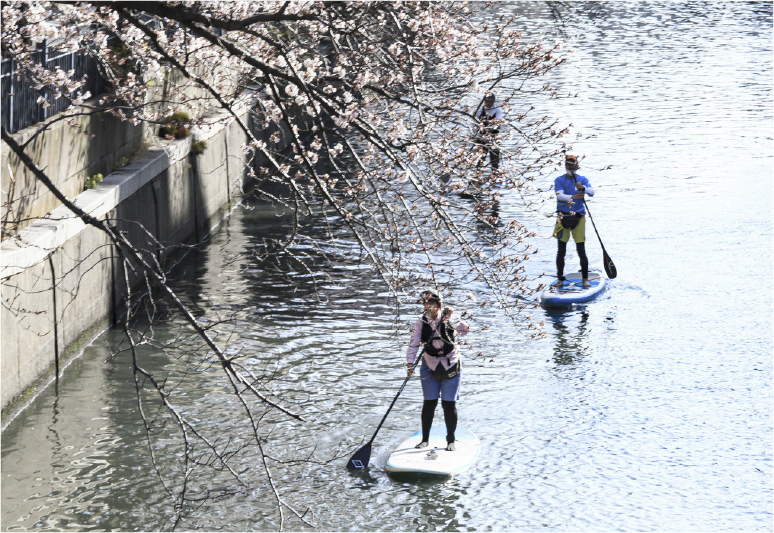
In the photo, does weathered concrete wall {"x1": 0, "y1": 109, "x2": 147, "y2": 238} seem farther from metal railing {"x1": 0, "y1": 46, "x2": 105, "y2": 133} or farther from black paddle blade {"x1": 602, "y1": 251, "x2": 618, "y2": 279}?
black paddle blade {"x1": 602, "y1": 251, "x2": 618, "y2": 279}

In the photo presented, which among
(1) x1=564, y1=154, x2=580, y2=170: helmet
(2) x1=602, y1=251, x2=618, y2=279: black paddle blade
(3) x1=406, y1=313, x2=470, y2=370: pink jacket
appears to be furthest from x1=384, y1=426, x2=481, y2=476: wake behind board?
(2) x1=602, y1=251, x2=618, y2=279: black paddle blade

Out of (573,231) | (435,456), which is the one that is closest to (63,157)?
(435,456)

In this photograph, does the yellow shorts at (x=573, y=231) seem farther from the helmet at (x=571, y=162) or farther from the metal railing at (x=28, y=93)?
the metal railing at (x=28, y=93)

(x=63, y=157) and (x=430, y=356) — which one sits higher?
(x=63, y=157)

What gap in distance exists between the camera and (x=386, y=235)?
758 centimetres

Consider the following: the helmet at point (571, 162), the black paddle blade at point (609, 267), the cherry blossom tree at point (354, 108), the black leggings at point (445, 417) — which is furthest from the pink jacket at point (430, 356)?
the black paddle blade at point (609, 267)

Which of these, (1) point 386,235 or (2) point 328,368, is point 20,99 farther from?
(1) point 386,235

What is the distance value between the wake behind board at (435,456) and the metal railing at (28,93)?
18.2 feet

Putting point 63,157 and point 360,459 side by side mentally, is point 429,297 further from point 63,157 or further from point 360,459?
point 63,157

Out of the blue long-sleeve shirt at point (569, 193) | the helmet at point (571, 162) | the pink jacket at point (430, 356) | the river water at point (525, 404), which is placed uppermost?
the helmet at point (571, 162)

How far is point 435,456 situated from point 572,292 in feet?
19.5

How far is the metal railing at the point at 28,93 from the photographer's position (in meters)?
12.5

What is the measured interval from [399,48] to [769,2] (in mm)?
49670

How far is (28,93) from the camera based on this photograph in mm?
13289
